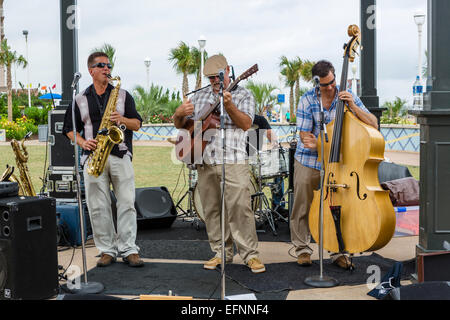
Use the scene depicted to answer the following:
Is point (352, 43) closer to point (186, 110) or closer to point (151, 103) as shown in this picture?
point (186, 110)

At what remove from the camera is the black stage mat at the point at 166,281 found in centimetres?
417

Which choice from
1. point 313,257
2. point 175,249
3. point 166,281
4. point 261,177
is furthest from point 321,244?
point 261,177

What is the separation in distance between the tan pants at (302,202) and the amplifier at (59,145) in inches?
114

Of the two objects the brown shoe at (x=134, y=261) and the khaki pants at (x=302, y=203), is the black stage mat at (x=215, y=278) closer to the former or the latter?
the brown shoe at (x=134, y=261)

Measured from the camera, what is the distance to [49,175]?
653 cm

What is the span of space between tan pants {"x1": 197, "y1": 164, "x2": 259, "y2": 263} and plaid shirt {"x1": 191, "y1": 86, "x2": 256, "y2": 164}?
0.25ft

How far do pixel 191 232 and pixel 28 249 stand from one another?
3.02 m

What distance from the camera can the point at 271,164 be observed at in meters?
6.69

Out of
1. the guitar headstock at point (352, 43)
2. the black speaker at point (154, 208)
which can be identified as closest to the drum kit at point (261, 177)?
the black speaker at point (154, 208)
